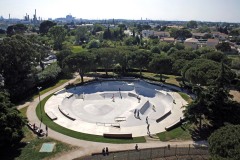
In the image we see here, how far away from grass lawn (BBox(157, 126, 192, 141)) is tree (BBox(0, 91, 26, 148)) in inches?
646

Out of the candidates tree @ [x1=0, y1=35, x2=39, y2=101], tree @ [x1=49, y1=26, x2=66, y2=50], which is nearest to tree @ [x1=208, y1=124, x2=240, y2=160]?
tree @ [x1=0, y1=35, x2=39, y2=101]

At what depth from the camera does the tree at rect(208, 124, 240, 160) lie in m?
18.5

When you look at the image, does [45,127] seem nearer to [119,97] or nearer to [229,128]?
[119,97]

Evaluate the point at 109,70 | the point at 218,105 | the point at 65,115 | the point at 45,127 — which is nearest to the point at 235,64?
the point at 109,70

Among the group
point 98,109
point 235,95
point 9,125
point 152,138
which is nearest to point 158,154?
point 152,138

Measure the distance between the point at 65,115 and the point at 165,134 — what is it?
49.1 ft

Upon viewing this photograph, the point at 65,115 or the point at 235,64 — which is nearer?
the point at 65,115

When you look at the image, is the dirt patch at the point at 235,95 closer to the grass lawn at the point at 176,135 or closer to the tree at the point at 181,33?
the grass lawn at the point at 176,135

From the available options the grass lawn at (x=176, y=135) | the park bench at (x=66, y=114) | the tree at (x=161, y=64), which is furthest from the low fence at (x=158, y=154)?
the tree at (x=161, y=64)

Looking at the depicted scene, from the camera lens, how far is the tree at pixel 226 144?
60.6 feet

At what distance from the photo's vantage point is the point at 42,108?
40188 millimetres

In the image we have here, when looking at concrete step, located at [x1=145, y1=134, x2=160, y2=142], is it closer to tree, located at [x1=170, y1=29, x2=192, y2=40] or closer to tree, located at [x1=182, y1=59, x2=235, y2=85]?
tree, located at [x1=182, y1=59, x2=235, y2=85]

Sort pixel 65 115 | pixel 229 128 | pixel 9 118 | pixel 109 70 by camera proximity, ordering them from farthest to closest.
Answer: pixel 109 70, pixel 65 115, pixel 9 118, pixel 229 128

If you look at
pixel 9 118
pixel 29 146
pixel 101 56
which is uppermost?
pixel 101 56
